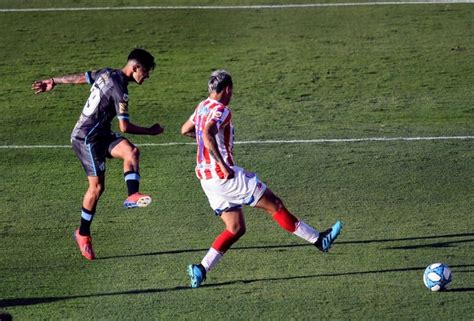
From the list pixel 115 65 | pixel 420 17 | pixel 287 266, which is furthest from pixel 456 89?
pixel 287 266

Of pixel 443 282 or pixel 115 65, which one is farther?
pixel 115 65

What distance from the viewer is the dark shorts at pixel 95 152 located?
13.7 metres

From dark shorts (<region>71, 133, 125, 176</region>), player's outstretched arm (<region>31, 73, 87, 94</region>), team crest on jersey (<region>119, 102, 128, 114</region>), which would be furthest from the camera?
player's outstretched arm (<region>31, 73, 87, 94</region>)

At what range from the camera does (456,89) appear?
20.2 meters

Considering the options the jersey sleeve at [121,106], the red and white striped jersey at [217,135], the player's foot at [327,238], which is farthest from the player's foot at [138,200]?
the player's foot at [327,238]

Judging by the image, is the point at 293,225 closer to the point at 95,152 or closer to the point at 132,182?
the point at 132,182

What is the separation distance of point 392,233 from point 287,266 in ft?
5.49

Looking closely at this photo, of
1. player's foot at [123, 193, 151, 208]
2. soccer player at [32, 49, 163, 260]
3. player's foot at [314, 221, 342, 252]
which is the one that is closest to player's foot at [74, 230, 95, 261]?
soccer player at [32, 49, 163, 260]

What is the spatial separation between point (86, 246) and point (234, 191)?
2087 millimetres

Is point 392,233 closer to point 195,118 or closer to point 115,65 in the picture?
point 195,118

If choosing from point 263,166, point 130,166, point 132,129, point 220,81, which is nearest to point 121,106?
point 132,129

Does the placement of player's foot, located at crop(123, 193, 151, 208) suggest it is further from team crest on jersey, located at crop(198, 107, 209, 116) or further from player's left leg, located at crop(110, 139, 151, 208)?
team crest on jersey, located at crop(198, 107, 209, 116)

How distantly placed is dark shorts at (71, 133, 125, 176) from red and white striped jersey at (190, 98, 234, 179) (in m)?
1.55

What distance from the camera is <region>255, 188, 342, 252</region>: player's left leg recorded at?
12812 millimetres
